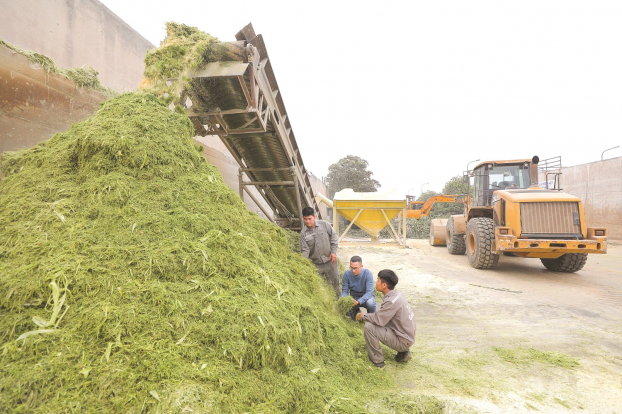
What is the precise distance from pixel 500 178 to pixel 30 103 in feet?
30.3

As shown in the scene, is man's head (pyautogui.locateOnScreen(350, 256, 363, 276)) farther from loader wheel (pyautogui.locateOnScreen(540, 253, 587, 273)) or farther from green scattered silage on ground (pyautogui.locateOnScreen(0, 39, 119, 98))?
Result: loader wheel (pyautogui.locateOnScreen(540, 253, 587, 273))

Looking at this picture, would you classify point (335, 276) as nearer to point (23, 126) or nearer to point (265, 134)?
point (265, 134)

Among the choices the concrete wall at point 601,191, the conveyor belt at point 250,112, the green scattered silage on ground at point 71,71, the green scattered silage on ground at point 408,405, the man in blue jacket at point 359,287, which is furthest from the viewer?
the concrete wall at point 601,191

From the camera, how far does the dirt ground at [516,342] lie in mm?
2508

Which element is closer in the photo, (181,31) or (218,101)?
(181,31)

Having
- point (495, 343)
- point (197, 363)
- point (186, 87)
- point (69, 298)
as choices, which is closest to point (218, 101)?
point (186, 87)

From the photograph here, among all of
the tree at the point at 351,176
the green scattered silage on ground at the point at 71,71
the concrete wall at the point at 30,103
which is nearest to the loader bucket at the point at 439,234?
the green scattered silage on ground at the point at 71,71

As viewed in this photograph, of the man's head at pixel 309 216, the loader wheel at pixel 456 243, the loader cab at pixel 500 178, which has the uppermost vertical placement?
the loader cab at pixel 500 178

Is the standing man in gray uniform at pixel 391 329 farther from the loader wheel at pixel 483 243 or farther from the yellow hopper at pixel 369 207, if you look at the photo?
the yellow hopper at pixel 369 207

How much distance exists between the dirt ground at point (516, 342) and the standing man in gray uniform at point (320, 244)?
1.36 metres

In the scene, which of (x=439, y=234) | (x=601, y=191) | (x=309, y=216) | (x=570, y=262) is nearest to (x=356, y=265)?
(x=309, y=216)

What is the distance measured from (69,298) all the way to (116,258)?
0.31m

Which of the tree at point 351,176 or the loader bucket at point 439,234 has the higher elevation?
the tree at point 351,176

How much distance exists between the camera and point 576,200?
6.57 m
